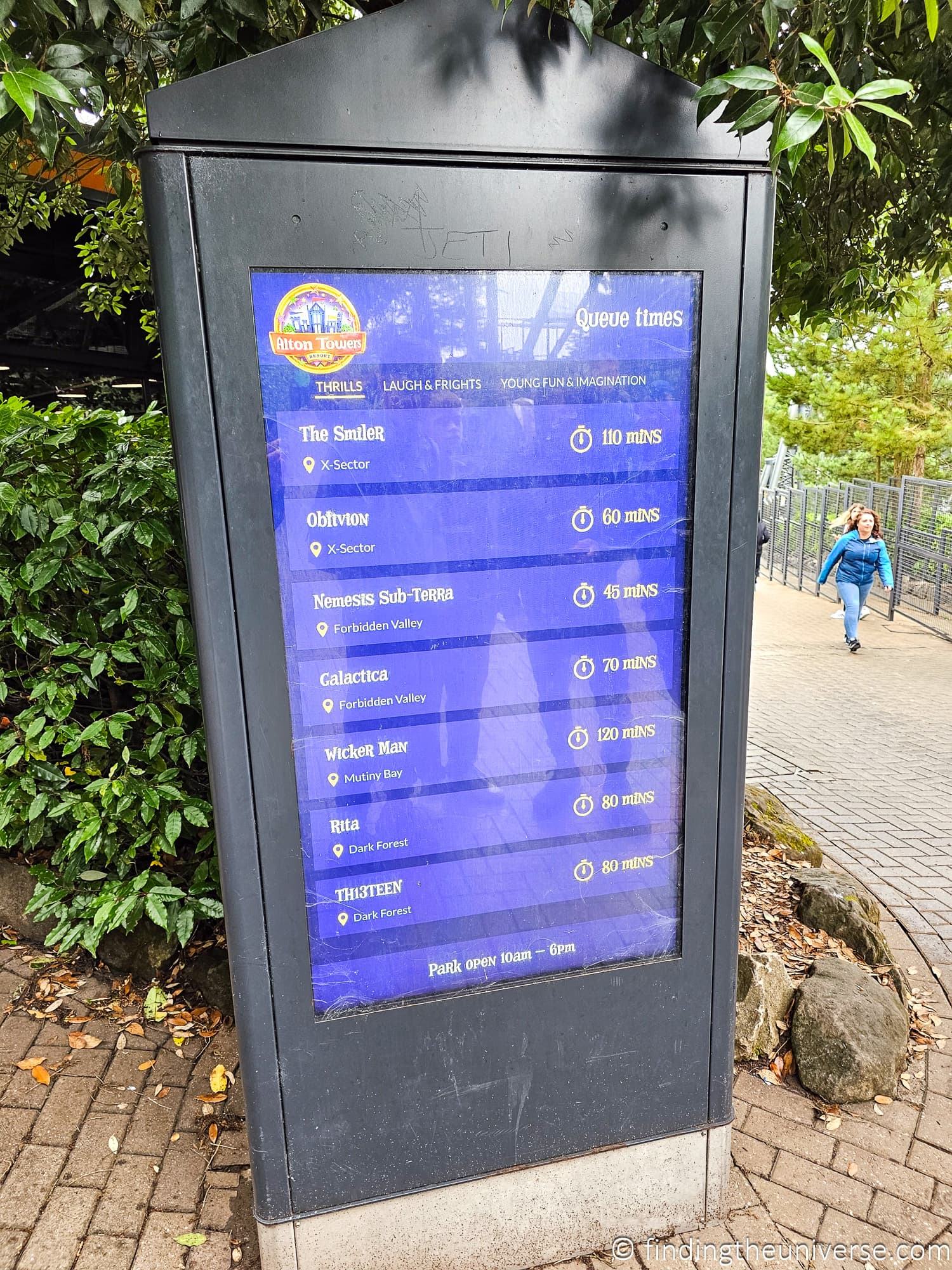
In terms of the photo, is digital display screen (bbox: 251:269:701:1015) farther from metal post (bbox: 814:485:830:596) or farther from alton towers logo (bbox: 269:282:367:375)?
metal post (bbox: 814:485:830:596)

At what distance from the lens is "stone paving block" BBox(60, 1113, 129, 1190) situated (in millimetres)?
2764

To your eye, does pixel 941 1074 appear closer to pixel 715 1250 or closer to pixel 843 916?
pixel 843 916

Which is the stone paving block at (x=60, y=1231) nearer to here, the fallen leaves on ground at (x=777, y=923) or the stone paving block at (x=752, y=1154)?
the stone paving block at (x=752, y=1154)

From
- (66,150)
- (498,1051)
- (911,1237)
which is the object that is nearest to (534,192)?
(498,1051)

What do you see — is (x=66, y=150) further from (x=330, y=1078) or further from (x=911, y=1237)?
(x=911, y=1237)

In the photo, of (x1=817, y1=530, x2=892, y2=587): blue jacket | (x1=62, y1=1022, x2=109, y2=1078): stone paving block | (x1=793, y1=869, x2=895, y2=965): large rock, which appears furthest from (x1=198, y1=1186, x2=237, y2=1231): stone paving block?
(x1=817, y1=530, x2=892, y2=587): blue jacket

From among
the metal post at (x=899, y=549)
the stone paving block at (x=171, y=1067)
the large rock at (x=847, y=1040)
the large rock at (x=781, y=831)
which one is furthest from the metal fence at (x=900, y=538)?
the stone paving block at (x=171, y=1067)

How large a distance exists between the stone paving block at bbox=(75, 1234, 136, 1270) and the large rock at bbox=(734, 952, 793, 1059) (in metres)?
2.08

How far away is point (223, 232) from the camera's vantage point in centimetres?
182

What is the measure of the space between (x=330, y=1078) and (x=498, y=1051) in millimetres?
436

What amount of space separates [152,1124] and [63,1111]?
31 cm

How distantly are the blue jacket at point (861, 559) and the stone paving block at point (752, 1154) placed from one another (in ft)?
32.2

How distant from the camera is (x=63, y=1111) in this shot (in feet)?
9.94

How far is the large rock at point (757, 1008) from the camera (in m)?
3.35
